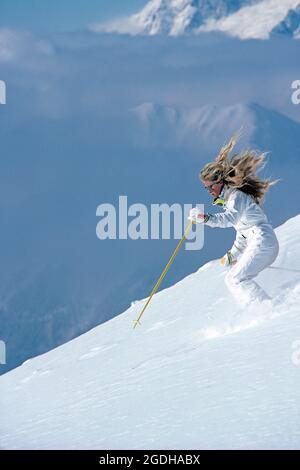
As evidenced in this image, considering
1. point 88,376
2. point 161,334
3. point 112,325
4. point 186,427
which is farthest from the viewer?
point 112,325

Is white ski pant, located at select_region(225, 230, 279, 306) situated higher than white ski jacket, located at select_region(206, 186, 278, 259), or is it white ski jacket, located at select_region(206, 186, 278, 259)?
white ski jacket, located at select_region(206, 186, 278, 259)

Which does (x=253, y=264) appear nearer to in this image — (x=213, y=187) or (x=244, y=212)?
(x=244, y=212)

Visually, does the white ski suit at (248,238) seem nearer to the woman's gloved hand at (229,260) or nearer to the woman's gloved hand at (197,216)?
the woman's gloved hand at (197,216)

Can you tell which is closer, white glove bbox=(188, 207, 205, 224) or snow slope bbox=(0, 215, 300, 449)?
snow slope bbox=(0, 215, 300, 449)

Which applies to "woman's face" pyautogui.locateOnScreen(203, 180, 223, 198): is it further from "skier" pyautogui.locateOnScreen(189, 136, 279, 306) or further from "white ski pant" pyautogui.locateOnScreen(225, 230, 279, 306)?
Answer: "white ski pant" pyautogui.locateOnScreen(225, 230, 279, 306)

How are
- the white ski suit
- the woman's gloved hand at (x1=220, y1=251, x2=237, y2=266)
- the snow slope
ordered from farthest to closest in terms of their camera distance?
the woman's gloved hand at (x1=220, y1=251, x2=237, y2=266), the white ski suit, the snow slope

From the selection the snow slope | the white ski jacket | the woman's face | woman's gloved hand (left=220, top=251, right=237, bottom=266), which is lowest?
the snow slope

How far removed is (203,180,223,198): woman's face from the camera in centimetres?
529

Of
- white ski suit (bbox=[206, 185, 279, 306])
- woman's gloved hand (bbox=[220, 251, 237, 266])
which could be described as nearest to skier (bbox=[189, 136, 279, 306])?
white ski suit (bbox=[206, 185, 279, 306])

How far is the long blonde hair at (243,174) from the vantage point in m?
5.26
